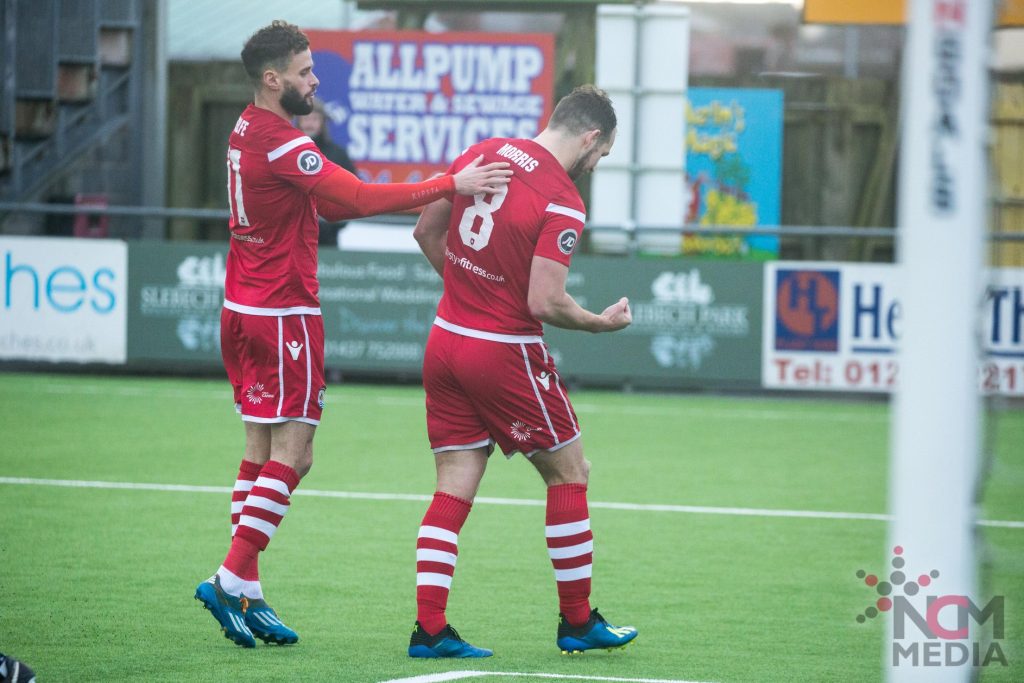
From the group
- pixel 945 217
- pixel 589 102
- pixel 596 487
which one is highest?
pixel 589 102

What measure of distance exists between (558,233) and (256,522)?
1.50 metres

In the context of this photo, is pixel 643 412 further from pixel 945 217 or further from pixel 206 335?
pixel 945 217

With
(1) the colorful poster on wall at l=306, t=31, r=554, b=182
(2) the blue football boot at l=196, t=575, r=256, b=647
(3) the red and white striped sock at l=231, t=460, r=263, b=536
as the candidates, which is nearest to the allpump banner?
(1) the colorful poster on wall at l=306, t=31, r=554, b=182

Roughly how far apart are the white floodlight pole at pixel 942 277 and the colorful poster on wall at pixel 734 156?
1692 cm

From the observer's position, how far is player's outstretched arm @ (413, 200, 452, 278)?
5547 mm

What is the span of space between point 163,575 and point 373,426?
19.3 feet

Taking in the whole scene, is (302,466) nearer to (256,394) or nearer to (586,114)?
(256,394)

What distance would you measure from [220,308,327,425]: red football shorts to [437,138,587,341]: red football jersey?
1.88ft

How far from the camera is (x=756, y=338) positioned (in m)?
14.8

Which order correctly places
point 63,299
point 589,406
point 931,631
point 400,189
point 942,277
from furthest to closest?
point 63,299 < point 589,406 < point 400,189 < point 931,631 < point 942,277

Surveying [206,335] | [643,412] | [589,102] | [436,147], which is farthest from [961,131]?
[436,147]

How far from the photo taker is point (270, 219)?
18.4 ft

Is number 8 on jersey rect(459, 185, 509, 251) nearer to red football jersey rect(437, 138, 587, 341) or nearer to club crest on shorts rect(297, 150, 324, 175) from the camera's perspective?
red football jersey rect(437, 138, 587, 341)

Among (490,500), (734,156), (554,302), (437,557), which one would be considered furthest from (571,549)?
(734,156)
